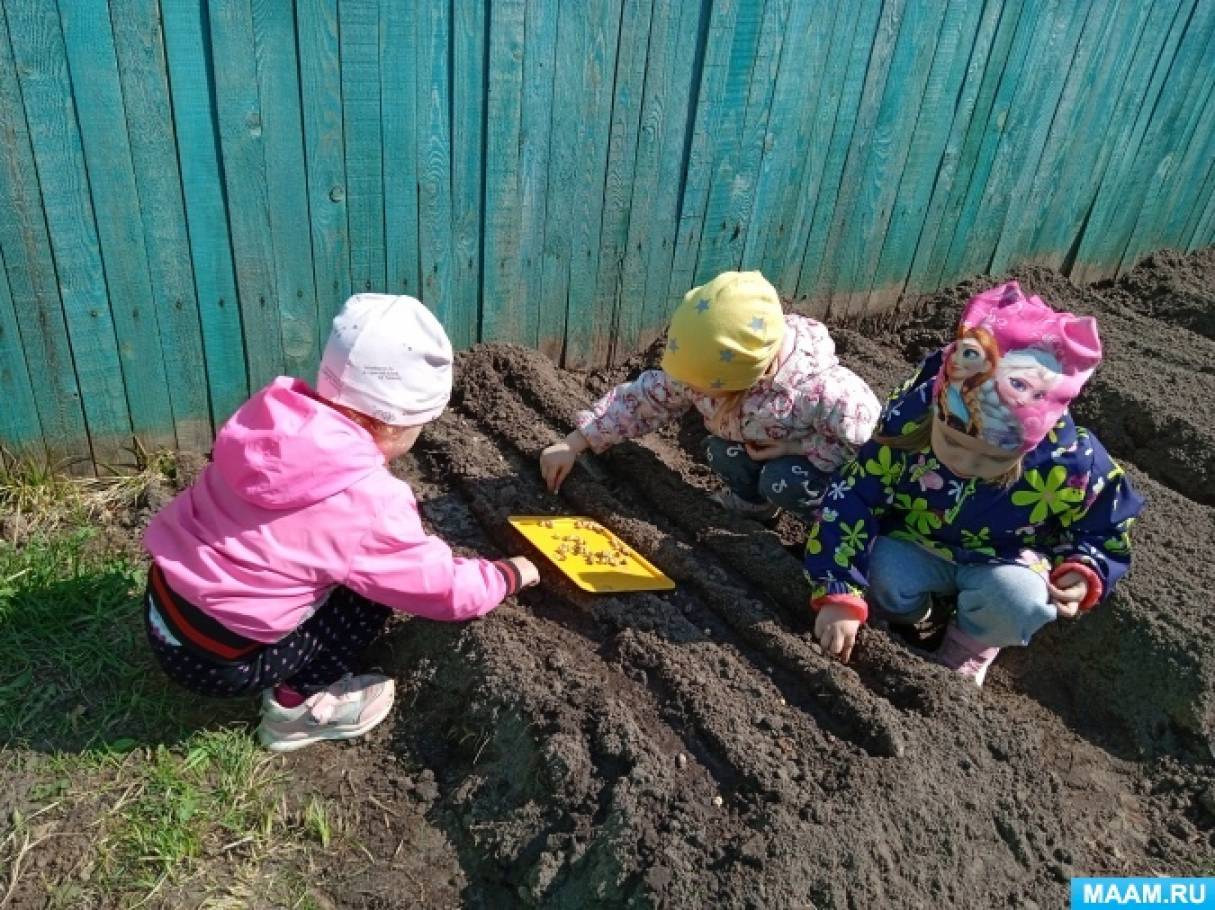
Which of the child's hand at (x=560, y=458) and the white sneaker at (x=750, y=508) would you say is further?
the white sneaker at (x=750, y=508)

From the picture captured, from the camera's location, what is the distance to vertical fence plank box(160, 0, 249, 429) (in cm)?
275

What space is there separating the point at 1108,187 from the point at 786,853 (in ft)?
15.5

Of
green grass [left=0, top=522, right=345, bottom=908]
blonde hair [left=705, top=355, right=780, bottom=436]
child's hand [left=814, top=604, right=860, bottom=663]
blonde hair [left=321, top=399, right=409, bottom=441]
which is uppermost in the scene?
blonde hair [left=321, top=399, right=409, bottom=441]

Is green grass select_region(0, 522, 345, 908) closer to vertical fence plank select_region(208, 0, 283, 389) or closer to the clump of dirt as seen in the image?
the clump of dirt

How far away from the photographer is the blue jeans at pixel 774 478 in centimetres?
312

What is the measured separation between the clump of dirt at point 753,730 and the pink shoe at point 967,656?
15 cm

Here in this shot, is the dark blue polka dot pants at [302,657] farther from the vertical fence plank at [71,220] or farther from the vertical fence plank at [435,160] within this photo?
the vertical fence plank at [435,160]

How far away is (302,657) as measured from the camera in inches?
93.4

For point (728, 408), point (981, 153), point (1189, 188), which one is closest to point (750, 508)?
point (728, 408)

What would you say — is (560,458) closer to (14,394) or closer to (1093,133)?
(14,394)

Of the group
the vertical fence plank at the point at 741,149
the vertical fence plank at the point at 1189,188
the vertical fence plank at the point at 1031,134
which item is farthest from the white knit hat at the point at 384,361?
the vertical fence plank at the point at 1189,188

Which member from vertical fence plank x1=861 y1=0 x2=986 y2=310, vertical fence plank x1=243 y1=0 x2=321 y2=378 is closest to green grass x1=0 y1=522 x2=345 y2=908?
vertical fence plank x1=243 y1=0 x2=321 y2=378

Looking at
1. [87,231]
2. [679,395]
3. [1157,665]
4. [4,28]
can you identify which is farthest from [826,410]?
[4,28]

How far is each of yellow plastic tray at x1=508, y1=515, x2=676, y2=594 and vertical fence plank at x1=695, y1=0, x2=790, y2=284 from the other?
1.56 metres
